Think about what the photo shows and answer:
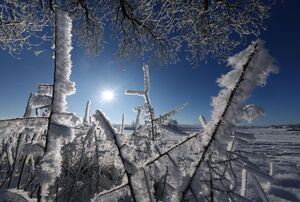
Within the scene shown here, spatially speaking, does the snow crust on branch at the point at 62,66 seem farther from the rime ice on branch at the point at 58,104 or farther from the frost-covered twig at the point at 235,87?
the frost-covered twig at the point at 235,87

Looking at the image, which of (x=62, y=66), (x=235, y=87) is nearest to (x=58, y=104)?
(x=62, y=66)

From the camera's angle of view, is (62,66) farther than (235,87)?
Yes

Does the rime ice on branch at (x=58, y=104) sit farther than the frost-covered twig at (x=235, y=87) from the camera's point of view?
Yes

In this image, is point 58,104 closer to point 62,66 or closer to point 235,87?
→ point 62,66

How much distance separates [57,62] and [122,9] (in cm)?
594

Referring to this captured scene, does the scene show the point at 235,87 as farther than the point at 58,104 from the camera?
No

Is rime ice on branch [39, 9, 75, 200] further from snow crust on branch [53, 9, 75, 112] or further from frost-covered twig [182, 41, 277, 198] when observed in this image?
frost-covered twig [182, 41, 277, 198]

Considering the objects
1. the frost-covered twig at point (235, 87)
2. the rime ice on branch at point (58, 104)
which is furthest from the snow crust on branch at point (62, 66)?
the frost-covered twig at point (235, 87)

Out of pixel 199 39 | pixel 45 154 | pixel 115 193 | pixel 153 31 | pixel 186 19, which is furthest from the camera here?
pixel 153 31

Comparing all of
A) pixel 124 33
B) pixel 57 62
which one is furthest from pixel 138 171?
pixel 124 33

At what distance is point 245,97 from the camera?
1.68 feet

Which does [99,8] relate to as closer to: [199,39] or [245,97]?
[199,39]

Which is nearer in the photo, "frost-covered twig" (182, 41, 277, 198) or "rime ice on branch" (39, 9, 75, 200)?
"frost-covered twig" (182, 41, 277, 198)

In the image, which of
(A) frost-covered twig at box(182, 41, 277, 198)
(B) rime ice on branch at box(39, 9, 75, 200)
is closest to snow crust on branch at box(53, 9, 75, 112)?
(B) rime ice on branch at box(39, 9, 75, 200)
